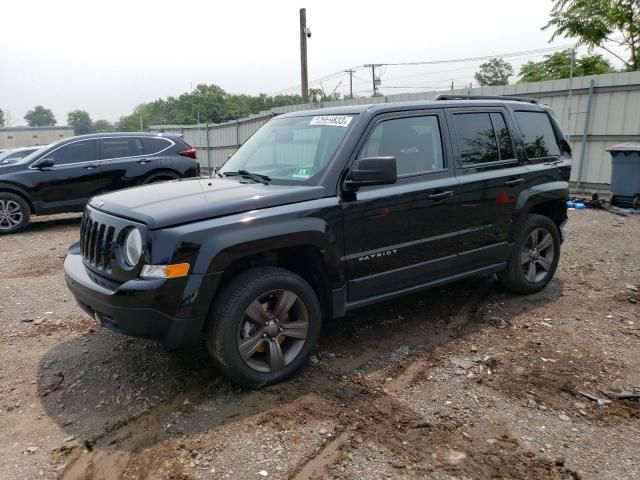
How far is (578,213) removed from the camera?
959 centimetres

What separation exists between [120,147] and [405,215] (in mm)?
7704

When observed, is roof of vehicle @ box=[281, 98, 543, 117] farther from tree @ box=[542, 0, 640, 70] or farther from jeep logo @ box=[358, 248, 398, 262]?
tree @ box=[542, 0, 640, 70]

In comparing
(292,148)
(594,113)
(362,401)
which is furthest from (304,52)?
(362,401)

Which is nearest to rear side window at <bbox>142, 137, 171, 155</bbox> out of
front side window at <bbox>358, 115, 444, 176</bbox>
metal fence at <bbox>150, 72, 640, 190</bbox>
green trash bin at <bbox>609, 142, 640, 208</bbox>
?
metal fence at <bbox>150, 72, 640, 190</bbox>

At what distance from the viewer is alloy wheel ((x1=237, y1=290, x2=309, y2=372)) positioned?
11.1ft

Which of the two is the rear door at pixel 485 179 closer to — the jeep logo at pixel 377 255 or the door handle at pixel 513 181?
the door handle at pixel 513 181

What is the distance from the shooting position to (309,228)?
3.51m

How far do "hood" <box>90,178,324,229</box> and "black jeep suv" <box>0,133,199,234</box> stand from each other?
6347 millimetres

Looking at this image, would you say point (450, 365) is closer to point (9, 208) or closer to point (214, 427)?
point (214, 427)

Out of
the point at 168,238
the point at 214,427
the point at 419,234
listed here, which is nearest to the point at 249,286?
the point at 168,238

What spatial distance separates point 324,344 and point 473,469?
5.77ft

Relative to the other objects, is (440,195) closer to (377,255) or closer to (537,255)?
(377,255)

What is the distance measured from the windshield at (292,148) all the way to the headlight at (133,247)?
1.19 m

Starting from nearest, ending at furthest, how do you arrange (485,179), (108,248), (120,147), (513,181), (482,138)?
(108,248) < (485,179) < (482,138) < (513,181) < (120,147)
